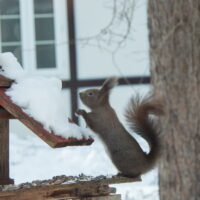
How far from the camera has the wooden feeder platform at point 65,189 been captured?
2320 mm

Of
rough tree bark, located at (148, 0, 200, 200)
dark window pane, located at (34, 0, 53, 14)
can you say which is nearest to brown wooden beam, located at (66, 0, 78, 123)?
dark window pane, located at (34, 0, 53, 14)

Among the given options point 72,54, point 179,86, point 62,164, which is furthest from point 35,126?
point 72,54

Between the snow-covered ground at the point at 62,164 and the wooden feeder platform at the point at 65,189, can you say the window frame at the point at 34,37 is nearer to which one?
the snow-covered ground at the point at 62,164

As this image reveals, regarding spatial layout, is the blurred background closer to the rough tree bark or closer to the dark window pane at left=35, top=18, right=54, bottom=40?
the dark window pane at left=35, top=18, right=54, bottom=40

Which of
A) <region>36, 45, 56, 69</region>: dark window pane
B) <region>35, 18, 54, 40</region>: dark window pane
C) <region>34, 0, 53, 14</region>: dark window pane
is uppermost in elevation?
<region>34, 0, 53, 14</region>: dark window pane

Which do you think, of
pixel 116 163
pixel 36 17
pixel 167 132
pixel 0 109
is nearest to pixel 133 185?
pixel 167 132

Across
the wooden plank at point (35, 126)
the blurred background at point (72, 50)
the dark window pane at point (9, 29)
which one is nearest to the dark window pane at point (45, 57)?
the blurred background at point (72, 50)

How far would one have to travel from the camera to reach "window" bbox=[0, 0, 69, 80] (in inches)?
339

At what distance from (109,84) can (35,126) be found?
0.61 meters

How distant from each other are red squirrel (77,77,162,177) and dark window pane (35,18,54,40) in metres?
5.85

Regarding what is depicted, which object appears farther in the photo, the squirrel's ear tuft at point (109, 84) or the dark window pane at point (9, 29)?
the dark window pane at point (9, 29)

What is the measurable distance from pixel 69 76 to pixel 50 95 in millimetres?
5948

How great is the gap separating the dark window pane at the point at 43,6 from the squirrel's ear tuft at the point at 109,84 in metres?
5.85

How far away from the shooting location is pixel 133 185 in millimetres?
6816
